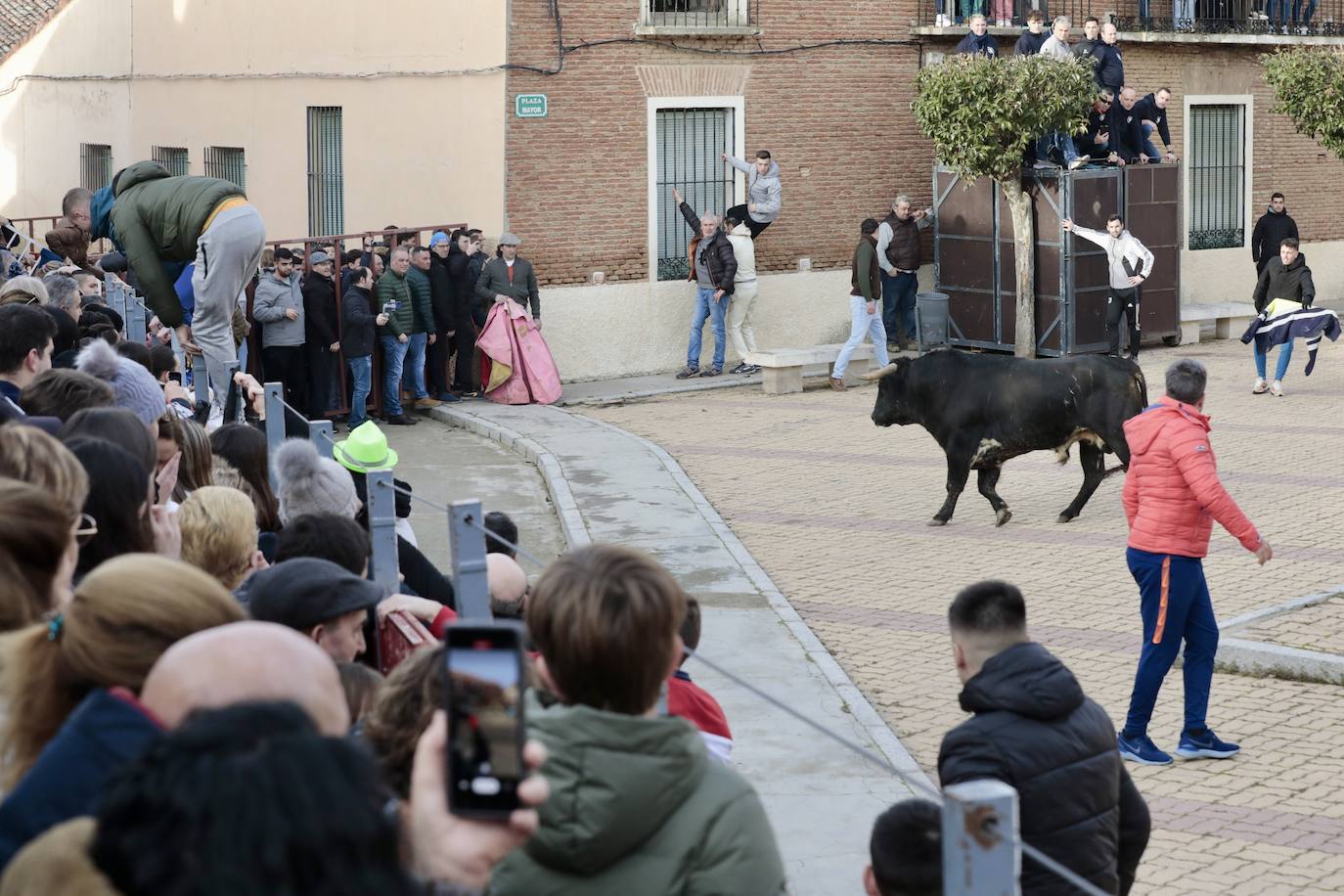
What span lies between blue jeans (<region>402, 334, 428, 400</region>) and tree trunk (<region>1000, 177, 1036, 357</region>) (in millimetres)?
8071

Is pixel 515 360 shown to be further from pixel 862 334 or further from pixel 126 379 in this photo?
pixel 126 379

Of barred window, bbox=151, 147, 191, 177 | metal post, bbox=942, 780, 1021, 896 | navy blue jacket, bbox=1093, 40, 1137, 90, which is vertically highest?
navy blue jacket, bbox=1093, 40, 1137, 90

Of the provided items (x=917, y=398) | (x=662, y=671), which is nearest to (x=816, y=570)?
(x=917, y=398)

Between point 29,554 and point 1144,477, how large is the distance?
6.17m

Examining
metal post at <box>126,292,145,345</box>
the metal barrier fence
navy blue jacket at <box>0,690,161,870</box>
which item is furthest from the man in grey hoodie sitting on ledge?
navy blue jacket at <box>0,690,161,870</box>

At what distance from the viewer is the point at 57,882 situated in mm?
2213

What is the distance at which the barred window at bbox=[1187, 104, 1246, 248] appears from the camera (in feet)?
91.3

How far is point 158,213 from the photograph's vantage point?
31.9ft

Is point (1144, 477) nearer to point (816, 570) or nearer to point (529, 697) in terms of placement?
point (816, 570)

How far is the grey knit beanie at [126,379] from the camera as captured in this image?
739 centimetres

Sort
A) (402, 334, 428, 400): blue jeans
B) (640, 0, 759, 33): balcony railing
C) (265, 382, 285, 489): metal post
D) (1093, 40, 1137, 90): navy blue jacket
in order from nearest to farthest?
(265, 382, 285, 489): metal post, (402, 334, 428, 400): blue jeans, (640, 0, 759, 33): balcony railing, (1093, 40, 1137, 90): navy blue jacket

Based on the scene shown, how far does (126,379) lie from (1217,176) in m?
23.6

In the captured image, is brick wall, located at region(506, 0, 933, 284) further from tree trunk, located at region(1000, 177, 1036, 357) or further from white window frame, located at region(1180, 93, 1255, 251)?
white window frame, located at region(1180, 93, 1255, 251)

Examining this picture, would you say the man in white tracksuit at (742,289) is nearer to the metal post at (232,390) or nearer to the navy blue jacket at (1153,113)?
the navy blue jacket at (1153,113)
